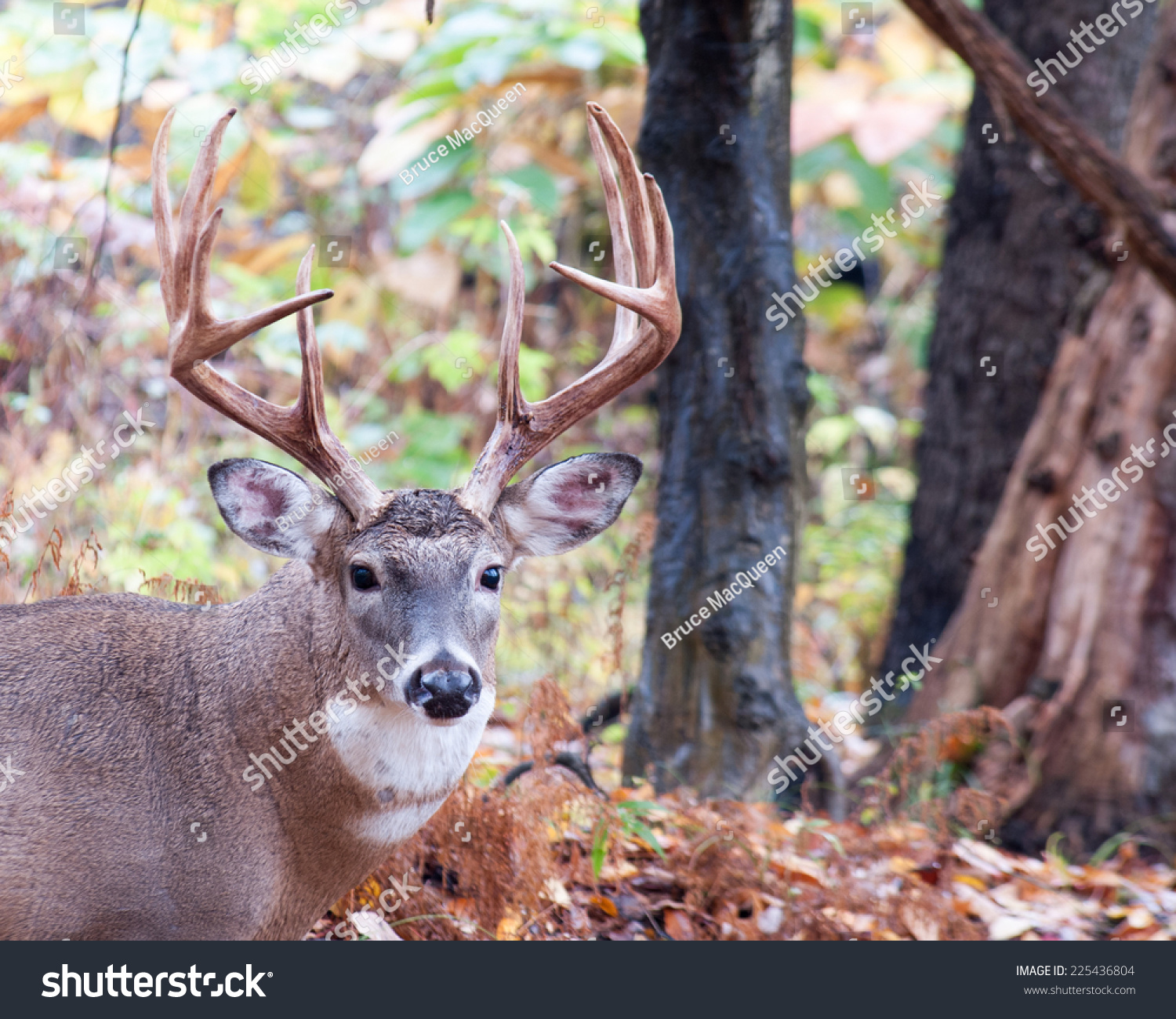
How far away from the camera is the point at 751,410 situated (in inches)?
200

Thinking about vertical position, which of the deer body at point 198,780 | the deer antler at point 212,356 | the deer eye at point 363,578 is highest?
the deer antler at point 212,356

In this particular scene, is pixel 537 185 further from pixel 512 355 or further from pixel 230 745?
pixel 230 745

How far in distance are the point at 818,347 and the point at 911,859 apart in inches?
309

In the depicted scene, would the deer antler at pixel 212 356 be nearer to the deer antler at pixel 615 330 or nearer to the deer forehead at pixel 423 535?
the deer forehead at pixel 423 535

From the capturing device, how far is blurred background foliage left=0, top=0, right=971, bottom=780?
726 centimetres

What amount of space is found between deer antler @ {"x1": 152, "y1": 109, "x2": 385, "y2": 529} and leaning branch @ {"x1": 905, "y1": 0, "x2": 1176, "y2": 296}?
3.15m

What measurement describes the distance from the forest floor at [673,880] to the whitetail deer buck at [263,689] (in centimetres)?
58

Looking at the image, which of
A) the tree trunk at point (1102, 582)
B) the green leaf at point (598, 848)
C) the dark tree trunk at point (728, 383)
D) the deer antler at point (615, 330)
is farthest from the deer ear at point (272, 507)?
the tree trunk at point (1102, 582)

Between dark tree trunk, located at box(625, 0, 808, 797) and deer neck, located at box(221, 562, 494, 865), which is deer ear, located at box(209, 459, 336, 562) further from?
dark tree trunk, located at box(625, 0, 808, 797)

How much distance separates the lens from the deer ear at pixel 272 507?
3.33 metres

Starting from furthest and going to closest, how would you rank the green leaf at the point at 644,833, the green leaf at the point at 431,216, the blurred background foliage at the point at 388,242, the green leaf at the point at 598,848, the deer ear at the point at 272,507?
the green leaf at the point at 431,216 < the blurred background foliage at the point at 388,242 < the green leaf at the point at 644,833 < the green leaf at the point at 598,848 < the deer ear at the point at 272,507

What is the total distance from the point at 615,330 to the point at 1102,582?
3.42 meters

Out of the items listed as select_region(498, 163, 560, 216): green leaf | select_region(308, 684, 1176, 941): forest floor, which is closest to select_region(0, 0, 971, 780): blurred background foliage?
select_region(498, 163, 560, 216): green leaf

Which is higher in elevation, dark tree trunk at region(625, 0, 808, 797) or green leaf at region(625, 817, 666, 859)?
dark tree trunk at region(625, 0, 808, 797)
